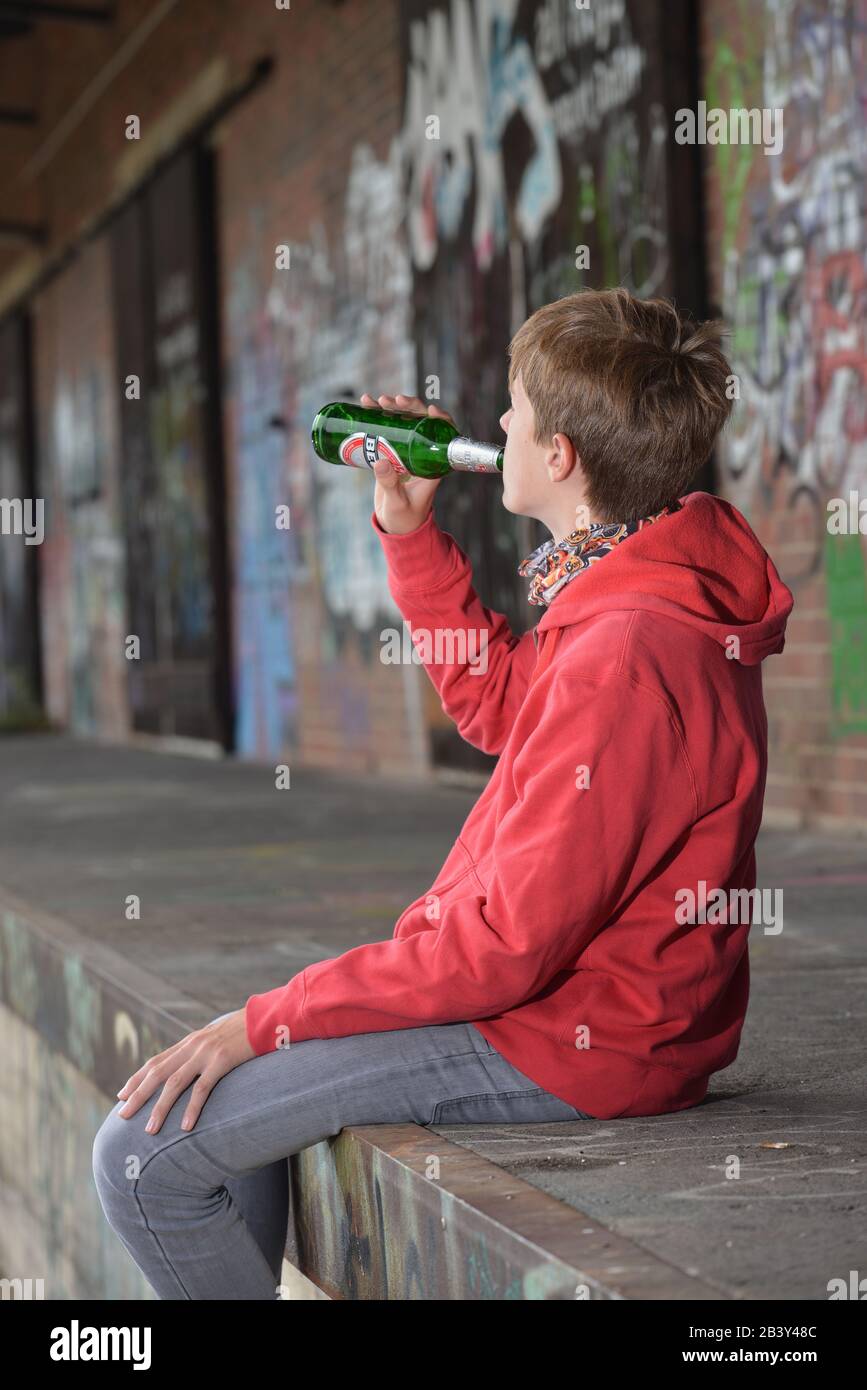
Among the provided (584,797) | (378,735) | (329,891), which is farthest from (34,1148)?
(378,735)

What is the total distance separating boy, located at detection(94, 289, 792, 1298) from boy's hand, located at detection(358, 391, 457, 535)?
347 mm

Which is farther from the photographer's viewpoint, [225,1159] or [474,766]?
[474,766]

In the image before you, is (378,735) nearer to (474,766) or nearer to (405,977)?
(474,766)

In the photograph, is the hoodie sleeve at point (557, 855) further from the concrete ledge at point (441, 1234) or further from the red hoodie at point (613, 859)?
the concrete ledge at point (441, 1234)

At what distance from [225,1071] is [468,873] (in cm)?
43

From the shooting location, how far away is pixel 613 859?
2.16 metres

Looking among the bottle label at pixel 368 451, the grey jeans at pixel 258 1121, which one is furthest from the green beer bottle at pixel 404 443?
the grey jeans at pixel 258 1121

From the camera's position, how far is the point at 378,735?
33.7ft

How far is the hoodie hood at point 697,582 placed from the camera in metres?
2.24

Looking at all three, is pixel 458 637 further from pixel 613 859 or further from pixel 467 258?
pixel 467 258

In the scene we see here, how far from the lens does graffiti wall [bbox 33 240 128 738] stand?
16.7 meters

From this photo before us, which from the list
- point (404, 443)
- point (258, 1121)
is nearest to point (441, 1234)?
point (258, 1121)

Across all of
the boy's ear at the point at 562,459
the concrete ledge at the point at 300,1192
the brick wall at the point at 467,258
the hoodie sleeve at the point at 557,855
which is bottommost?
the concrete ledge at the point at 300,1192

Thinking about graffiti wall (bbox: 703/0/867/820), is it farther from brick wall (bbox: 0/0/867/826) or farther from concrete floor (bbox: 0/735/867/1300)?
concrete floor (bbox: 0/735/867/1300)
